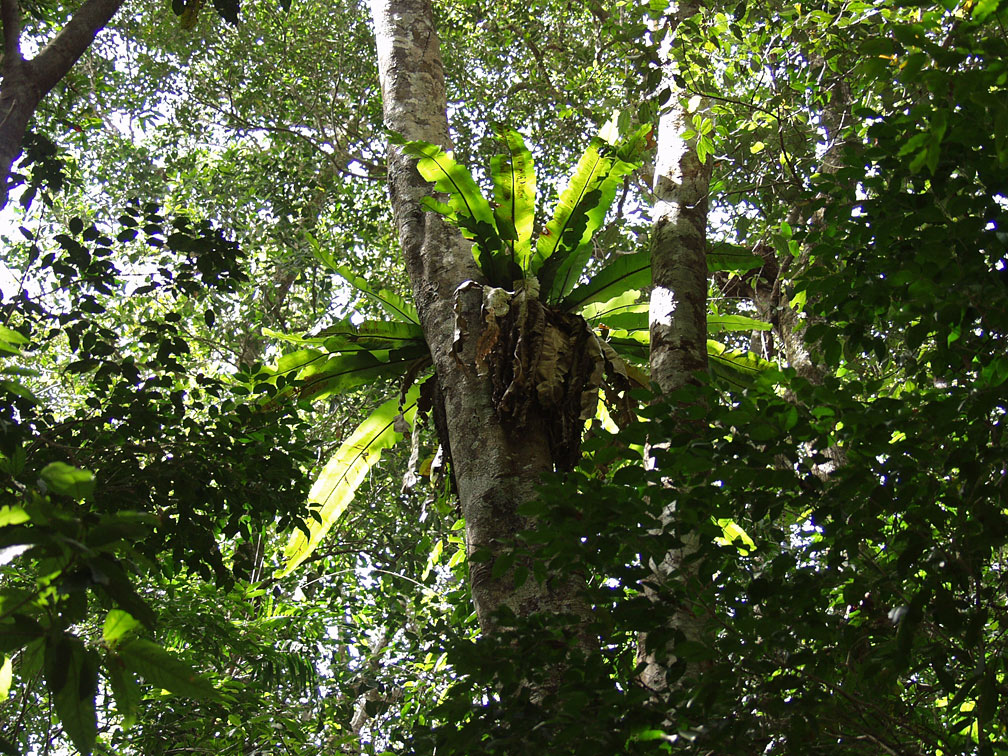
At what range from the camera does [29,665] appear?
58.1 inches

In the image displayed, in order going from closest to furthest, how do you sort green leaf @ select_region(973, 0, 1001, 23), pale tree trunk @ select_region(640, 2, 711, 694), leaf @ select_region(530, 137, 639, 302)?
green leaf @ select_region(973, 0, 1001, 23) → pale tree trunk @ select_region(640, 2, 711, 694) → leaf @ select_region(530, 137, 639, 302)

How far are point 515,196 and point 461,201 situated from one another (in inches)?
9.4

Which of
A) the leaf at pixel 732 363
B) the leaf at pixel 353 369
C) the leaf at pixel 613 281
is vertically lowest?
the leaf at pixel 732 363

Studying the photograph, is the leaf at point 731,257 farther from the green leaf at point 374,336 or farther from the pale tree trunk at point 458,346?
the green leaf at point 374,336

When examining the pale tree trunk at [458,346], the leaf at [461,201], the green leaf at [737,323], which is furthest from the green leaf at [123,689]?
the green leaf at [737,323]

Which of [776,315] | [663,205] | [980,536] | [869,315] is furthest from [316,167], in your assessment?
[980,536]

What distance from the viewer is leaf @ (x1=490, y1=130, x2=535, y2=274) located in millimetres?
3242

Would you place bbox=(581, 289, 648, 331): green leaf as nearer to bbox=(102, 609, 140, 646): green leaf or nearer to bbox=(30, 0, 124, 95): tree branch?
bbox=(30, 0, 124, 95): tree branch

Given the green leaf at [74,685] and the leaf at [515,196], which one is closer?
the green leaf at [74,685]

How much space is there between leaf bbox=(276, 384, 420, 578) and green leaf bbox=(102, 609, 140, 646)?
239 centimetres

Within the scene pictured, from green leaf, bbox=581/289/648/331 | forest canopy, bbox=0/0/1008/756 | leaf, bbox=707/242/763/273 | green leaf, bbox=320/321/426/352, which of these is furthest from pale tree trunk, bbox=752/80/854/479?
green leaf, bbox=320/321/426/352

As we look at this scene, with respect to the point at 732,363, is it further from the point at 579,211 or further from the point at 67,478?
the point at 67,478

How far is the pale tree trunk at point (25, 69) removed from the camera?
269cm

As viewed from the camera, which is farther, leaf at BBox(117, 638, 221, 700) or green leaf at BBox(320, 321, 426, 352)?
green leaf at BBox(320, 321, 426, 352)
